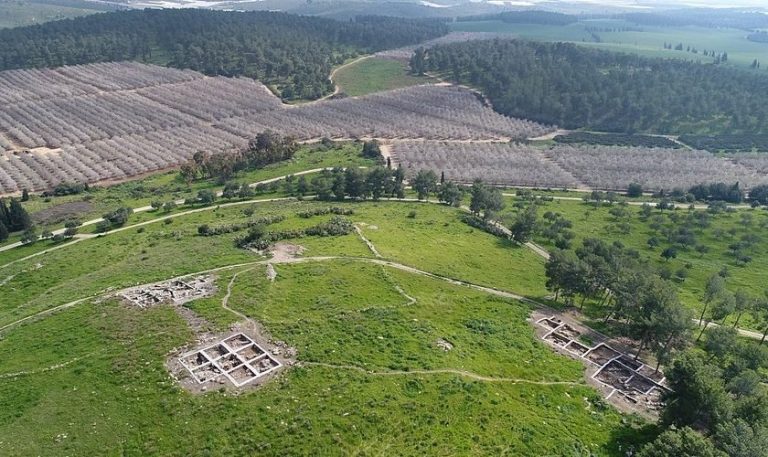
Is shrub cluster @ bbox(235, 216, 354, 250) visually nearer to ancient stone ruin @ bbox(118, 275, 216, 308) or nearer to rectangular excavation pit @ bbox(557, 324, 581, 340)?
ancient stone ruin @ bbox(118, 275, 216, 308)

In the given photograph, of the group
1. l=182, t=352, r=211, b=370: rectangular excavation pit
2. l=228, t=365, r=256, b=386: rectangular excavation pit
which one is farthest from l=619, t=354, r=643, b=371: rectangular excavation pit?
l=182, t=352, r=211, b=370: rectangular excavation pit

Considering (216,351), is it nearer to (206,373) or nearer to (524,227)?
(206,373)

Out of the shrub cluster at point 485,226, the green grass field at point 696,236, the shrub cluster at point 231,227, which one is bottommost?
the green grass field at point 696,236

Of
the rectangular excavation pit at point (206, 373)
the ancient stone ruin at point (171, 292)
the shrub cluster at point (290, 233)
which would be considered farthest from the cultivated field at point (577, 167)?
the rectangular excavation pit at point (206, 373)

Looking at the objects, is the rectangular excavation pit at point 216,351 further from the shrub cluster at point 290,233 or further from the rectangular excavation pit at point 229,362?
the shrub cluster at point 290,233

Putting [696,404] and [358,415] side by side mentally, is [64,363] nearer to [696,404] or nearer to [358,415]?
[358,415]

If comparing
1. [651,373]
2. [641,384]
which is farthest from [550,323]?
[641,384]

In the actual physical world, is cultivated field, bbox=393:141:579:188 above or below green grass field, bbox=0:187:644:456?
below
